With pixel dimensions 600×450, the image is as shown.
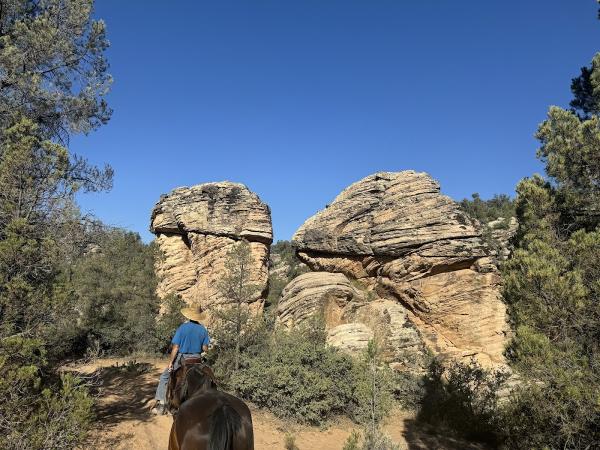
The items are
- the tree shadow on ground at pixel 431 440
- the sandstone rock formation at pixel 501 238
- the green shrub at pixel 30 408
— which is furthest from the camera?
the sandstone rock formation at pixel 501 238

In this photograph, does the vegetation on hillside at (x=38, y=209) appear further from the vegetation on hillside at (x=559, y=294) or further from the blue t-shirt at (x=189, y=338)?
the vegetation on hillside at (x=559, y=294)

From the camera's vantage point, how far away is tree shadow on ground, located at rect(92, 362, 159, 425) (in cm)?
1043

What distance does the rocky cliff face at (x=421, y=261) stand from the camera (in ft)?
60.4

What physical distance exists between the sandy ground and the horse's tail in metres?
4.89

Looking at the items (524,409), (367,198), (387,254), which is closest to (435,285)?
(387,254)

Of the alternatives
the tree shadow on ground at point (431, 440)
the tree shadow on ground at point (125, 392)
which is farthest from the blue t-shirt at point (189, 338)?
the tree shadow on ground at point (431, 440)

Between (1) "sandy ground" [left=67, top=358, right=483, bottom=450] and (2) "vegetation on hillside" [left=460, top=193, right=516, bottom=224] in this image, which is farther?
(2) "vegetation on hillside" [left=460, top=193, right=516, bottom=224]

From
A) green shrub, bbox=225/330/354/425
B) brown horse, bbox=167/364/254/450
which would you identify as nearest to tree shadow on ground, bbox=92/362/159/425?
green shrub, bbox=225/330/354/425

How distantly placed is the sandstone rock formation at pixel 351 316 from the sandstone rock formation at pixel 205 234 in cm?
563

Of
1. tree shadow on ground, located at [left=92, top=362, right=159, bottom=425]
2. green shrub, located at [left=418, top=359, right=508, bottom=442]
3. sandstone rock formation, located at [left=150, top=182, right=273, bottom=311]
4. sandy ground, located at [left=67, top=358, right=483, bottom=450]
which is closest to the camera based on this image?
sandy ground, located at [left=67, top=358, right=483, bottom=450]

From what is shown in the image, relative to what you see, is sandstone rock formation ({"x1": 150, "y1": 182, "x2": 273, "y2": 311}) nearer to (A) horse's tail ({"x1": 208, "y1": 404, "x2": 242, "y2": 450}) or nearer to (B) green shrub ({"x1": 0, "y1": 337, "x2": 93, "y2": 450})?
(B) green shrub ({"x1": 0, "y1": 337, "x2": 93, "y2": 450})

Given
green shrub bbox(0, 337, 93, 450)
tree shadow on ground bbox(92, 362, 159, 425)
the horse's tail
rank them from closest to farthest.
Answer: the horse's tail, green shrub bbox(0, 337, 93, 450), tree shadow on ground bbox(92, 362, 159, 425)

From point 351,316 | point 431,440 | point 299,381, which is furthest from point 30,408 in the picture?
point 351,316

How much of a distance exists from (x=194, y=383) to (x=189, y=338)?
115cm
